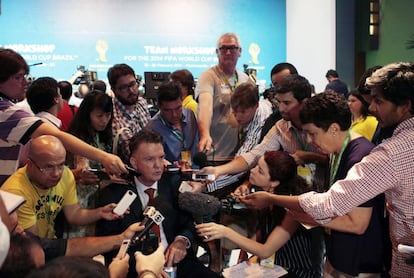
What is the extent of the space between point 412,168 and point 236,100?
161cm

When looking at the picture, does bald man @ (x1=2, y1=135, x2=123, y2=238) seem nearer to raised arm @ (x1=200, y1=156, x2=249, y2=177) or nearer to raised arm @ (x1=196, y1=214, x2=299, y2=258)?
raised arm @ (x1=196, y1=214, x2=299, y2=258)

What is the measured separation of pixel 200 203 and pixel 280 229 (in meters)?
0.46

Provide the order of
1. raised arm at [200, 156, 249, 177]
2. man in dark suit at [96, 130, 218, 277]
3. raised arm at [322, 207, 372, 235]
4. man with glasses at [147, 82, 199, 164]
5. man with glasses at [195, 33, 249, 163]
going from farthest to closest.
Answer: man with glasses at [195, 33, 249, 163] < man with glasses at [147, 82, 199, 164] < raised arm at [200, 156, 249, 177] < man in dark suit at [96, 130, 218, 277] < raised arm at [322, 207, 372, 235]

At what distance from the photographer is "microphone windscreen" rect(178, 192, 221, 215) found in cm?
210

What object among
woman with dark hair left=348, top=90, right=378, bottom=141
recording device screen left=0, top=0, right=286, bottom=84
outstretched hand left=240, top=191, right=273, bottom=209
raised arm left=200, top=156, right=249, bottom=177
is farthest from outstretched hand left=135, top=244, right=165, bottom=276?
recording device screen left=0, top=0, right=286, bottom=84

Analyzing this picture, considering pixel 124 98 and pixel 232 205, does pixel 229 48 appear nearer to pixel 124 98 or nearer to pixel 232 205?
pixel 124 98

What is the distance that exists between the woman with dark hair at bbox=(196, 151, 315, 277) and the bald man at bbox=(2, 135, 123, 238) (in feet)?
2.48

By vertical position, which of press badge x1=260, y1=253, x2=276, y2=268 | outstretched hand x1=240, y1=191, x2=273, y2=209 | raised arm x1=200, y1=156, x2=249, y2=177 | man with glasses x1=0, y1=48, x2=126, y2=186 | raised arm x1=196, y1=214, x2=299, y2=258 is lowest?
press badge x1=260, y1=253, x2=276, y2=268

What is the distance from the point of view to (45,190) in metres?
2.34

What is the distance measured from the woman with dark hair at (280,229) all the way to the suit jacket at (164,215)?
0.33 meters

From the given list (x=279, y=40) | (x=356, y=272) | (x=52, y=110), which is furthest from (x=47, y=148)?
(x=279, y=40)

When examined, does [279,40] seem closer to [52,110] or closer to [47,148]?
[52,110]

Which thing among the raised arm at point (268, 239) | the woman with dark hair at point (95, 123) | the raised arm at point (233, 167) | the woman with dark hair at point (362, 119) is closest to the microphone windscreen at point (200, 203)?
the raised arm at point (268, 239)

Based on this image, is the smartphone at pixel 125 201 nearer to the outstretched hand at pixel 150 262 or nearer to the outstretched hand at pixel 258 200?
the outstretched hand at pixel 150 262
